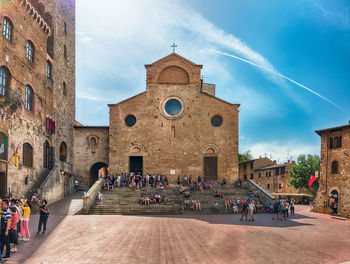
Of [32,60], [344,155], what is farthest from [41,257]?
[344,155]

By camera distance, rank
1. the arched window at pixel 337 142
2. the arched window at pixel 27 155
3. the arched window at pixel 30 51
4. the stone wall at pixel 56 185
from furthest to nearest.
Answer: the arched window at pixel 337 142
the arched window at pixel 30 51
the stone wall at pixel 56 185
the arched window at pixel 27 155

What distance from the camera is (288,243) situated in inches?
514

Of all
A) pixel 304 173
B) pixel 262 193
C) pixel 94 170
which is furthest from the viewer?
pixel 304 173

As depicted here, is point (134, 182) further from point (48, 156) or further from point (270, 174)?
point (270, 174)

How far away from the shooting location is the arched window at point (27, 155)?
2547 cm

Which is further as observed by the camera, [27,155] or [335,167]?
[335,167]

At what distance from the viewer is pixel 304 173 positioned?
52.5 meters

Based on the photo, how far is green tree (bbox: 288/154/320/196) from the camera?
172ft

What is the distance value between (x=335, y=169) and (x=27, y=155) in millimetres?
27541

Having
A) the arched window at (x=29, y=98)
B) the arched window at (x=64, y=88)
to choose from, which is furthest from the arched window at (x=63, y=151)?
the arched window at (x=29, y=98)

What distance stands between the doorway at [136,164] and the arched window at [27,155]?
12.4 meters

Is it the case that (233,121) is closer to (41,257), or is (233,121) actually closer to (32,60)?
(32,60)

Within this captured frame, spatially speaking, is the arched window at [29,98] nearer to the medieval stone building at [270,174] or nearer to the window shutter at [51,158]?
the window shutter at [51,158]

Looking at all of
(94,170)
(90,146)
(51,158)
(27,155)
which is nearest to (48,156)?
(51,158)
